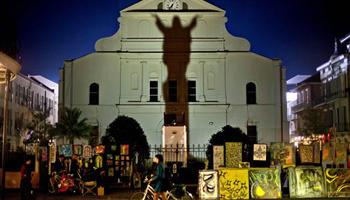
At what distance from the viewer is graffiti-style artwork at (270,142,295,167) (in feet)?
85.6

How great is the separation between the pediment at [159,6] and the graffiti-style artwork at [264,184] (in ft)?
108

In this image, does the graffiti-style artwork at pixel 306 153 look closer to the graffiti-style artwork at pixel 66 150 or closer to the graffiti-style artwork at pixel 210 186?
the graffiti-style artwork at pixel 210 186

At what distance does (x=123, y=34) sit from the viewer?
170 ft

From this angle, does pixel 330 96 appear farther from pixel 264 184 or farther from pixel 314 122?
pixel 264 184

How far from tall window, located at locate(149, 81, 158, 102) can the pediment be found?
6.99 m

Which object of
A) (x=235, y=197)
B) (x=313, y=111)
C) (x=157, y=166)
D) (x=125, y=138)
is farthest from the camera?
(x=313, y=111)

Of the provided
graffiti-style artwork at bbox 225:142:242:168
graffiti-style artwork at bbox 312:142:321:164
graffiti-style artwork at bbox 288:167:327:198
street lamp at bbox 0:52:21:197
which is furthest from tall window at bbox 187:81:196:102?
street lamp at bbox 0:52:21:197

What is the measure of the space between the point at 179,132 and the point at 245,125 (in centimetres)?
890

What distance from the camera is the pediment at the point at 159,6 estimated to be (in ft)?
169

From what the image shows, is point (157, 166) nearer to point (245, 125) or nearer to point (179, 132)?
point (179, 132)

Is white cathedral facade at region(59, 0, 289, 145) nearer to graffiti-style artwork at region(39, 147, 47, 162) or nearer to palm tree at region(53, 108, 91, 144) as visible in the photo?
palm tree at region(53, 108, 91, 144)

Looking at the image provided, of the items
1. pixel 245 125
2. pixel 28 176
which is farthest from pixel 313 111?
pixel 28 176

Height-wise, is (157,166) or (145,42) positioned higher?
(145,42)

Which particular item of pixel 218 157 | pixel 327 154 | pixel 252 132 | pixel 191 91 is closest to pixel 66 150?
pixel 218 157
